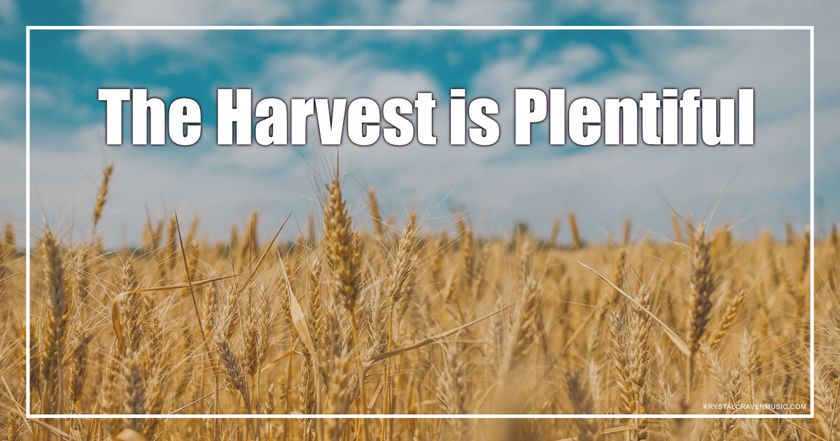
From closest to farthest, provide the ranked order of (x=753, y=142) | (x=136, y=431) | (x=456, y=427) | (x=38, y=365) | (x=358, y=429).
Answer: (x=136, y=431)
(x=456, y=427)
(x=358, y=429)
(x=38, y=365)
(x=753, y=142)

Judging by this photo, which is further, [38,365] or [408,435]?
[408,435]

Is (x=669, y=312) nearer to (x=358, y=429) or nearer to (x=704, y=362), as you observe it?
(x=704, y=362)

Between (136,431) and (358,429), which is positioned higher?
(136,431)

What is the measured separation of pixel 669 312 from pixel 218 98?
9.26 ft

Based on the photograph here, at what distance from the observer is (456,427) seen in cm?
149

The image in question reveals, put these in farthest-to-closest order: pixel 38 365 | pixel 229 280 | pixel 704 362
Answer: pixel 229 280 → pixel 704 362 → pixel 38 365

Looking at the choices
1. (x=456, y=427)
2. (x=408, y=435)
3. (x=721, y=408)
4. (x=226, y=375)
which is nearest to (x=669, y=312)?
(x=721, y=408)

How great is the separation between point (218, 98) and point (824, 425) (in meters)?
2.78

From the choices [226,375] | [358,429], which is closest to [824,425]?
[358,429]

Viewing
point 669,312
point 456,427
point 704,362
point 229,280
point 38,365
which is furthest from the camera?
point 669,312

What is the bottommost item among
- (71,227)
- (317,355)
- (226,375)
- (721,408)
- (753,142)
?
(721,408)

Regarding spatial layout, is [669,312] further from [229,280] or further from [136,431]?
[136,431]

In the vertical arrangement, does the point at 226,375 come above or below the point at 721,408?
above

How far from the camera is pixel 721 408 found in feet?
A: 5.89
